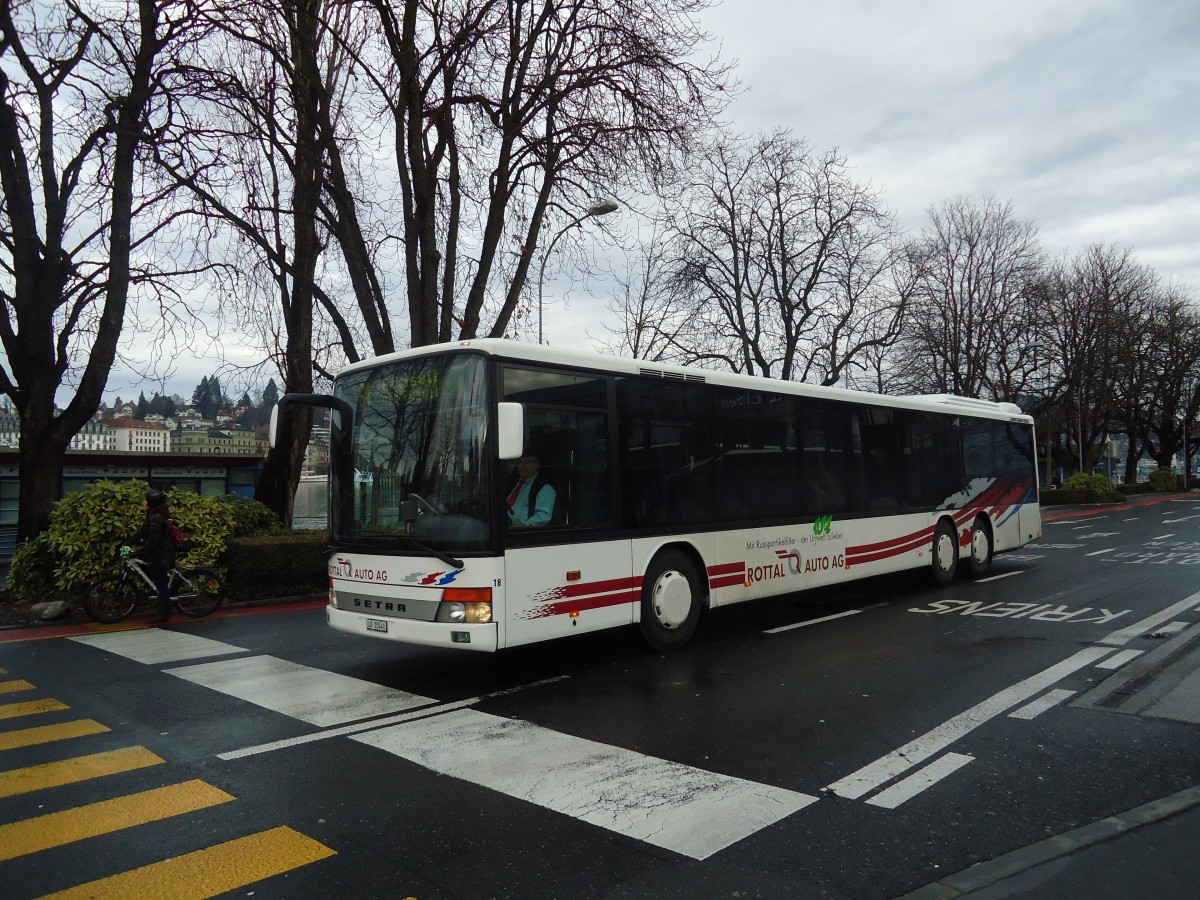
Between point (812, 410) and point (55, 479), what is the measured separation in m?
12.3

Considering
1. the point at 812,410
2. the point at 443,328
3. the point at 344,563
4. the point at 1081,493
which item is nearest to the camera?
the point at 344,563

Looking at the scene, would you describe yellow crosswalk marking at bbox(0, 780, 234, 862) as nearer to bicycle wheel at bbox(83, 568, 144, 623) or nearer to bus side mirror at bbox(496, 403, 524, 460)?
bus side mirror at bbox(496, 403, 524, 460)

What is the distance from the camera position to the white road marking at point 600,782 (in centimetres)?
423

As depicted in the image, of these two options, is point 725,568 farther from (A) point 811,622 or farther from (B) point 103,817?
(B) point 103,817

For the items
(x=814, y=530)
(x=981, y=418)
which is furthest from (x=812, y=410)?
(x=981, y=418)

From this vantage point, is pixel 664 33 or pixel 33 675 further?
pixel 664 33

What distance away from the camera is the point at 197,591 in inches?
476

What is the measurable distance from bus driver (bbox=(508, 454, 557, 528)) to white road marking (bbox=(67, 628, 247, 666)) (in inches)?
169

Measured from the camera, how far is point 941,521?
13.2 metres

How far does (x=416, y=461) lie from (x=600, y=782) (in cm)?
334

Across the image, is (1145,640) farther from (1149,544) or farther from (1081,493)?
(1081,493)

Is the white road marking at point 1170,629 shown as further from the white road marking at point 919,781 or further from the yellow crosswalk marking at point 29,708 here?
the yellow crosswalk marking at point 29,708

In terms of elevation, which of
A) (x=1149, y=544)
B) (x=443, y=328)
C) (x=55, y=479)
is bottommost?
(x=1149, y=544)

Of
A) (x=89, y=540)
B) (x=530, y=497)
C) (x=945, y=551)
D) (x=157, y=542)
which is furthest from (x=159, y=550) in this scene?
(x=945, y=551)
